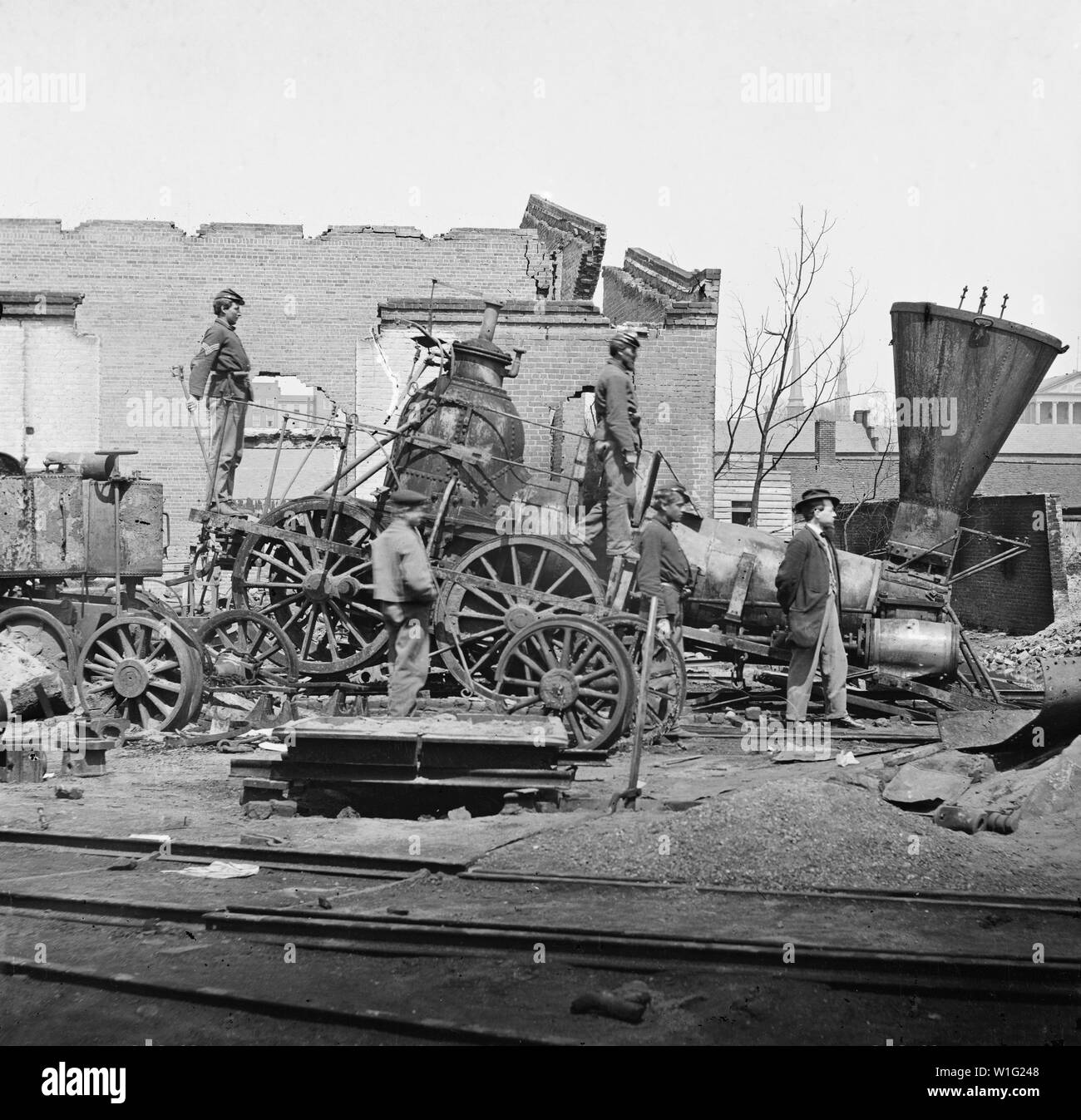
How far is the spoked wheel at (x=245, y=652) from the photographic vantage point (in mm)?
11141

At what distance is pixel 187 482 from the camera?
891 inches

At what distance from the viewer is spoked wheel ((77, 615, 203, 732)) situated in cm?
1054

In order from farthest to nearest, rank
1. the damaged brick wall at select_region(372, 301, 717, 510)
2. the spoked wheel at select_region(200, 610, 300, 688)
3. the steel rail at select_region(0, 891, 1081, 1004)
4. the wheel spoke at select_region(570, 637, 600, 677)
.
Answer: the damaged brick wall at select_region(372, 301, 717, 510)
the spoked wheel at select_region(200, 610, 300, 688)
the wheel spoke at select_region(570, 637, 600, 677)
the steel rail at select_region(0, 891, 1081, 1004)

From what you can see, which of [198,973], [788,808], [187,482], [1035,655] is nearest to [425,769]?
[788,808]

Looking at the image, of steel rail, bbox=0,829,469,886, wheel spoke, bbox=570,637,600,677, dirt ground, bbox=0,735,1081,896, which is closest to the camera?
dirt ground, bbox=0,735,1081,896

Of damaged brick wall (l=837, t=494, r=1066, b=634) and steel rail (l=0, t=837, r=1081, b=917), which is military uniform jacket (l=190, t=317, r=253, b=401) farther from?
damaged brick wall (l=837, t=494, r=1066, b=634)

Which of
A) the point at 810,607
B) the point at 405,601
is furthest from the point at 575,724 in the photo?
the point at 810,607

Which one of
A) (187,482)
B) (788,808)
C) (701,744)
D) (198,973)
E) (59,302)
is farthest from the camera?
(187,482)

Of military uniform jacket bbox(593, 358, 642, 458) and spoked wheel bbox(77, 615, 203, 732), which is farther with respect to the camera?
spoked wheel bbox(77, 615, 203, 732)

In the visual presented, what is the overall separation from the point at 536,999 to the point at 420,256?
2242 centimetres

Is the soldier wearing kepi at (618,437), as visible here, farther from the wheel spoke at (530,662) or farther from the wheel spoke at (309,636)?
the wheel spoke at (309,636)

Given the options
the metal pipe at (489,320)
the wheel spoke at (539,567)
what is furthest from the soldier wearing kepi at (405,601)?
the metal pipe at (489,320)

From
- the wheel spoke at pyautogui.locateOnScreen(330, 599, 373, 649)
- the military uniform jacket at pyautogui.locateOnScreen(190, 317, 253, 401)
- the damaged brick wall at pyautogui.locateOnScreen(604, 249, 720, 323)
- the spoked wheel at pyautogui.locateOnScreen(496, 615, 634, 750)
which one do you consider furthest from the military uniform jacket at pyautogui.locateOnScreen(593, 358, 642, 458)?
the damaged brick wall at pyautogui.locateOnScreen(604, 249, 720, 323)
